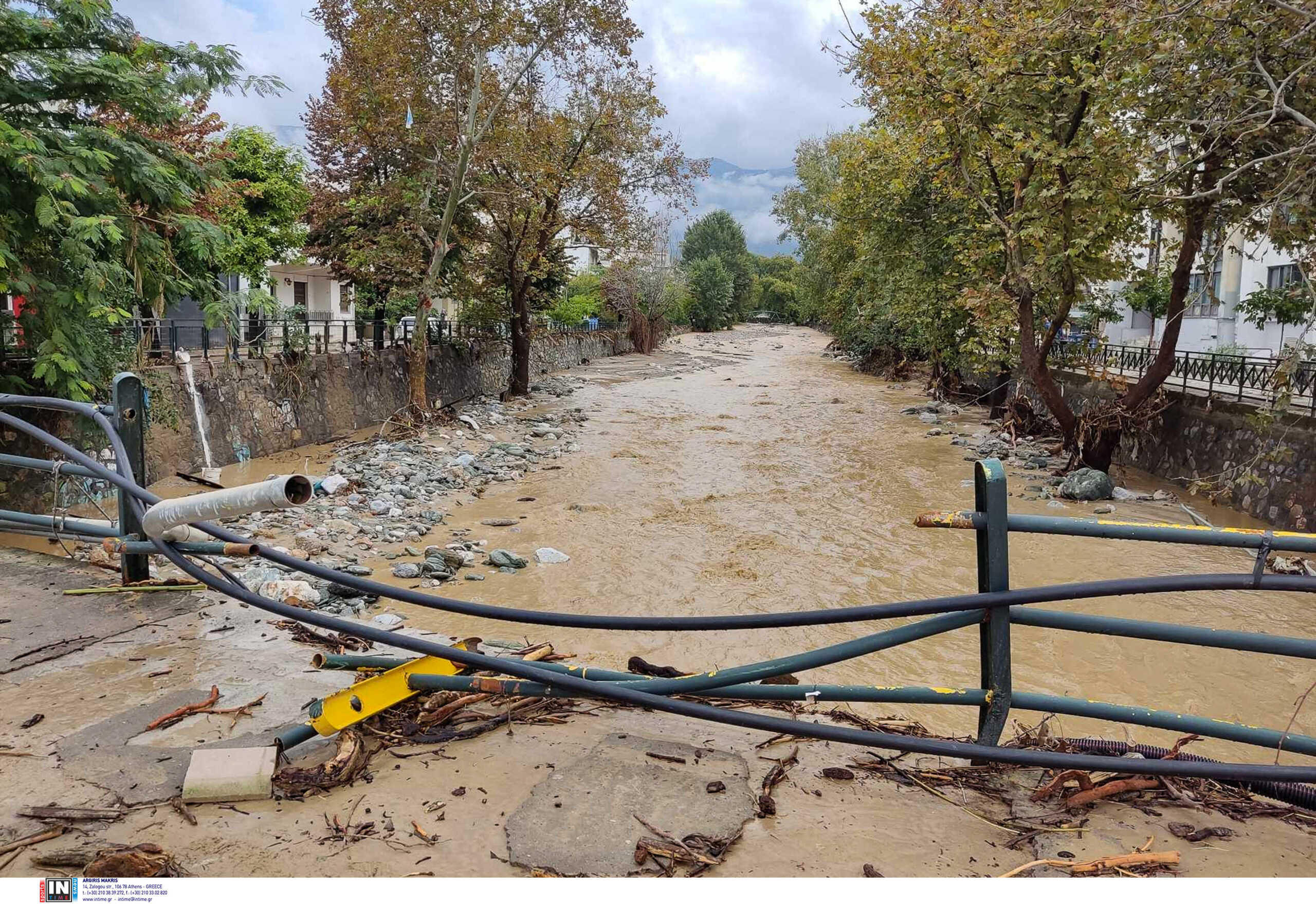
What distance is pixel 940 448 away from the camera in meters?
18.1

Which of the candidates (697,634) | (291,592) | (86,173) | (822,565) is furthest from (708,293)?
(291,592)

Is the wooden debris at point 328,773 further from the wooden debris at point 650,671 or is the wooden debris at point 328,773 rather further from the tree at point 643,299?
the tree at point 643,299

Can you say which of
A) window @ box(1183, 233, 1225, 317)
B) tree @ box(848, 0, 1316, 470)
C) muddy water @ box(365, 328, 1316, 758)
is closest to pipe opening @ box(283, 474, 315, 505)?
muddy water @ box(365, 328, 1316, 758)

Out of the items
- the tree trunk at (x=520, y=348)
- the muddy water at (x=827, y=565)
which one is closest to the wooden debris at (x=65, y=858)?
the muddy water at (x=827, y=565)

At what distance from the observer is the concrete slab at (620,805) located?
7.68 ft

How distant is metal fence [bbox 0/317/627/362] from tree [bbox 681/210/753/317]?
52.3m

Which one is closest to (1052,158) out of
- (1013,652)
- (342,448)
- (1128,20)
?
(1128,20)

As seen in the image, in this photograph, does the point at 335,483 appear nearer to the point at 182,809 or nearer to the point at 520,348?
the point at 182,809

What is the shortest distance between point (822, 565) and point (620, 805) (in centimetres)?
773

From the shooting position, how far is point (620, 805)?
258cm

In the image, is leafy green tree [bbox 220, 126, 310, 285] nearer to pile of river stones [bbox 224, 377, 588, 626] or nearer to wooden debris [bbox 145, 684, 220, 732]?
pile of river stones [bbox 224, 377, 588, 626]

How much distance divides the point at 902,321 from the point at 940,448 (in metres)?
7.16

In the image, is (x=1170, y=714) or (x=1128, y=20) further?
(x=1128, y=20)

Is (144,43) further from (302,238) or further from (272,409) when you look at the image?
(302,238)
